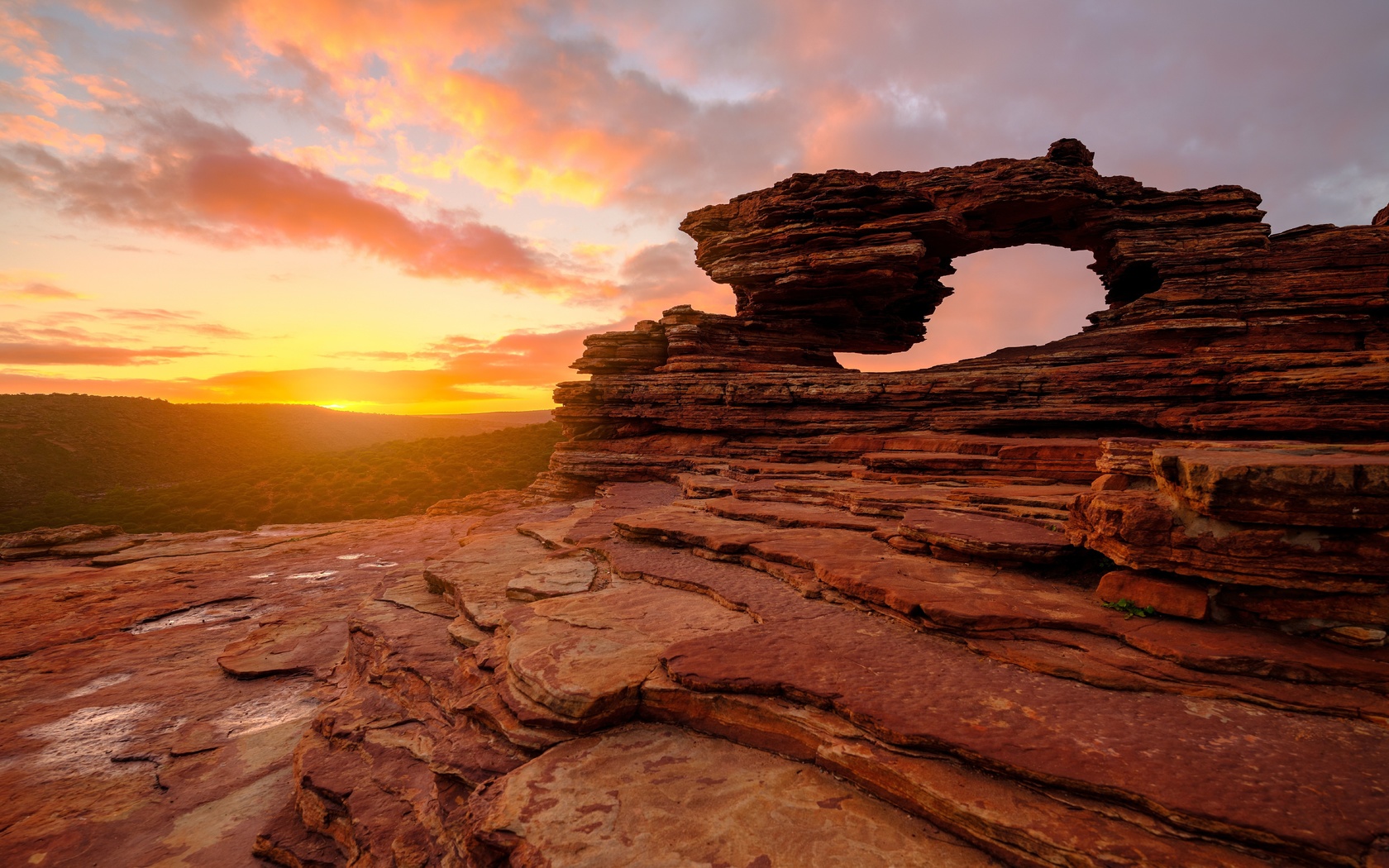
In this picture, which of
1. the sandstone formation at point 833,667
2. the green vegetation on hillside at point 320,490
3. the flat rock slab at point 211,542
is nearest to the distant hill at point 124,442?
the green vegetation on hillside at point 320,490

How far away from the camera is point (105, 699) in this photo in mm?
8164

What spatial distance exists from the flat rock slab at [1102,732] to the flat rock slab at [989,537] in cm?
211

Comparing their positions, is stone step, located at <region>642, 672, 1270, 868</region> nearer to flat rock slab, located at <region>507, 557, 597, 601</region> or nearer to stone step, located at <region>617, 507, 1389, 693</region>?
stone step, located at <region>617, 507, 1389, 693</region>

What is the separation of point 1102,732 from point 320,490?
44.2 meters

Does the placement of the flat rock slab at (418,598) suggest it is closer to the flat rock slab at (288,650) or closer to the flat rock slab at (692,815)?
the flat rock slab at (288,650)

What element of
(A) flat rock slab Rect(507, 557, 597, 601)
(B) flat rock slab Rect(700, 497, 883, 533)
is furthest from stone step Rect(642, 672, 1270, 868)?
(B) flat rock slab Rect(700, 497, 883, 533)

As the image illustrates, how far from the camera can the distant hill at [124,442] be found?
1687 inches

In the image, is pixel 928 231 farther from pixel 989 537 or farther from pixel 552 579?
pixel 552 579

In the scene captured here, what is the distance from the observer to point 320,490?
36875mm

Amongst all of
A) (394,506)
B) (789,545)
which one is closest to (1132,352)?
(789,545)

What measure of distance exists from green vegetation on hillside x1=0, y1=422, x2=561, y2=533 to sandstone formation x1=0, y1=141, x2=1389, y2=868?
18.9 metres

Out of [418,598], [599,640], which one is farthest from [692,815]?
[418,598]

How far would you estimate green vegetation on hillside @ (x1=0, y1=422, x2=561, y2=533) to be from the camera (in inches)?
1251

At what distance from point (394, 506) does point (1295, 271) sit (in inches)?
1654
